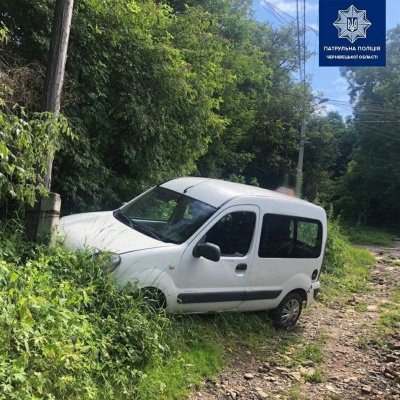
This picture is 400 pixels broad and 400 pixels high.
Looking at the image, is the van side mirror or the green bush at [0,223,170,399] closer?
the green bush at [0,223,170,399]

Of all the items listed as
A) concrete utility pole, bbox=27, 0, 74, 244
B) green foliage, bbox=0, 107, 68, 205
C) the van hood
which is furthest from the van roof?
green foliage, bbox=0, 107, 68, 205

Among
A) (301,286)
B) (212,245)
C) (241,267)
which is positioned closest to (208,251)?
(212,245)

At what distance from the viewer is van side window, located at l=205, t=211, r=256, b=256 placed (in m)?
5.38

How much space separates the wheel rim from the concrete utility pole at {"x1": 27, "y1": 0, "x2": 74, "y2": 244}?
3.48 metres

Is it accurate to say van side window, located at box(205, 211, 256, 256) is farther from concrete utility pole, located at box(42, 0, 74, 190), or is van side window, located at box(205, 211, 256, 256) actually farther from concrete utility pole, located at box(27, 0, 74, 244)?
concrete utility pole, located at box(42, 0, 74, 190)

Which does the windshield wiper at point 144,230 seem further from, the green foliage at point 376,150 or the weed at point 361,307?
the green foliage at point 376,150

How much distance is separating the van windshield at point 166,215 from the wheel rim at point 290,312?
6.75 feet

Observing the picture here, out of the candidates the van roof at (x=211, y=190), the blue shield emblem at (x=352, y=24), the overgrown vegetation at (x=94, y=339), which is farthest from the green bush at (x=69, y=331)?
the blue shield emblem at (x=352, y=24)

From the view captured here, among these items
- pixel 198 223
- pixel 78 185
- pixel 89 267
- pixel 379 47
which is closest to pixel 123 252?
pixel 89 267

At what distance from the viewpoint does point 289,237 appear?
Result: 619cm

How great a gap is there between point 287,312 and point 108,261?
3.14 m

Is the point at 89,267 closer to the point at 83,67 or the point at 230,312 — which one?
the point at 230,312

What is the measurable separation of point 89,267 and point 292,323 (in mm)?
3550

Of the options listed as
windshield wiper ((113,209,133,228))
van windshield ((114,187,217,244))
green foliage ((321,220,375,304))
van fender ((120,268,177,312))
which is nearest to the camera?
van fender ((120,268,177,312))
